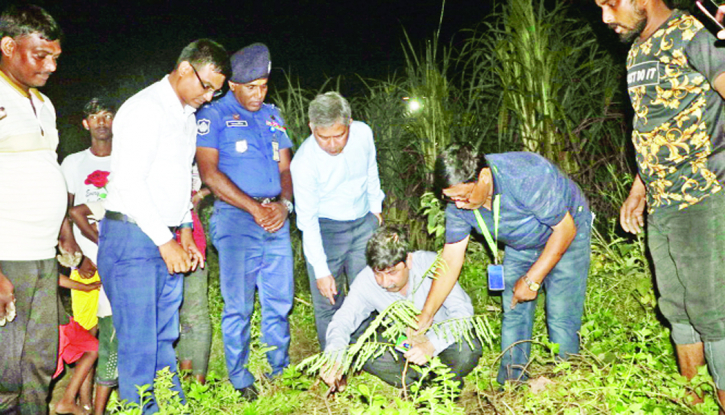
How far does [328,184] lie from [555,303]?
158cm

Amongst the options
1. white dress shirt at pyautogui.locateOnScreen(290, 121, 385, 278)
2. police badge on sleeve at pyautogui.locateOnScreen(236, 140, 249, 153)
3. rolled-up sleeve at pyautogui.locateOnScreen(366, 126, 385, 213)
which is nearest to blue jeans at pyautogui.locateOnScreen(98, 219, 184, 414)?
police badge on sleeve at pyautogui.locateOnScreen(236, 140, 249, 153)

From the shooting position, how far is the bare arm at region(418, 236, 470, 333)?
10.5 feet

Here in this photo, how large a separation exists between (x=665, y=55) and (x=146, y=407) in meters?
2.92

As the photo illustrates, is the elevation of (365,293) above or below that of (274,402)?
above

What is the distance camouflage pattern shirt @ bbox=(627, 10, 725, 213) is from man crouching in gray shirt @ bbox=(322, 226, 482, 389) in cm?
125

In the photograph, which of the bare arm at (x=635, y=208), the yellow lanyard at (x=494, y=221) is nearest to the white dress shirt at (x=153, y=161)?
the yellow lanyard at (x=494, y=221)

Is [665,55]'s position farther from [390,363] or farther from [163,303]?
[163,303]

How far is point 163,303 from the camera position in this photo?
315 centimetres

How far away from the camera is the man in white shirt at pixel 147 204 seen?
9.34ft

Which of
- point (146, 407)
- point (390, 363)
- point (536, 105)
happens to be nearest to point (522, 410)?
point (390, 363)

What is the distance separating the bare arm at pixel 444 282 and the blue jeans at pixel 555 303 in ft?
1.28

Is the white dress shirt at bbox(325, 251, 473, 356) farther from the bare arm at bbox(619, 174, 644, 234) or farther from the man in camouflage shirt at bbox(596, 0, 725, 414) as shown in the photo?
the man in camouflage shirt at bbox(596, 0, 725, 414)

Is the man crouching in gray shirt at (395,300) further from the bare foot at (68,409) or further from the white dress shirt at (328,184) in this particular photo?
the bare foot at (68,409)

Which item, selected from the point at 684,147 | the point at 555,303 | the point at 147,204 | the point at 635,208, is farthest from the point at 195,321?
the point at 684,147
